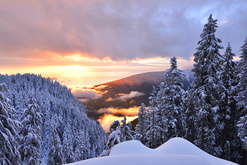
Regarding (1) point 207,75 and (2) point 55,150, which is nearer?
(1) point 207,75

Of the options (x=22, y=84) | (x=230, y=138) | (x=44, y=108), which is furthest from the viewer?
(x=22, y=84)

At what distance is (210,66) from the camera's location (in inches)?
562

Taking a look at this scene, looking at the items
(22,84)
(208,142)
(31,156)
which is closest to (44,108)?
(22,84)

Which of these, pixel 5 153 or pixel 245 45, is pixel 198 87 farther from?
pixel 5 153

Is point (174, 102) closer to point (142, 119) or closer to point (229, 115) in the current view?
point (229, 115)

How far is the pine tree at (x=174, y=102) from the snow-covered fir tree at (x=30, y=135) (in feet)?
52.0

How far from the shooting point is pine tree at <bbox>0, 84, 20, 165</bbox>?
426 inches

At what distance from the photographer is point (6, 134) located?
11.2 meters

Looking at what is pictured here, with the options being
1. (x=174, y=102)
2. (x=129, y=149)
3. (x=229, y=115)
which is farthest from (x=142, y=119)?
(x=129, y=149)

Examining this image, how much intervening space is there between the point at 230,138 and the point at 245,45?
38.2 feet

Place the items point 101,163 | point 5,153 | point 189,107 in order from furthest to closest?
point 189,107
point 5,153
point 101,163

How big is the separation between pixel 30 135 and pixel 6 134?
4.36m

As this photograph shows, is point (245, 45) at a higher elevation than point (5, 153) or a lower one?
higher

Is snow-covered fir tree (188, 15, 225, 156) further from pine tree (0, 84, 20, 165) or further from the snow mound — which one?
pine tree (0, 84, 20, 165)
